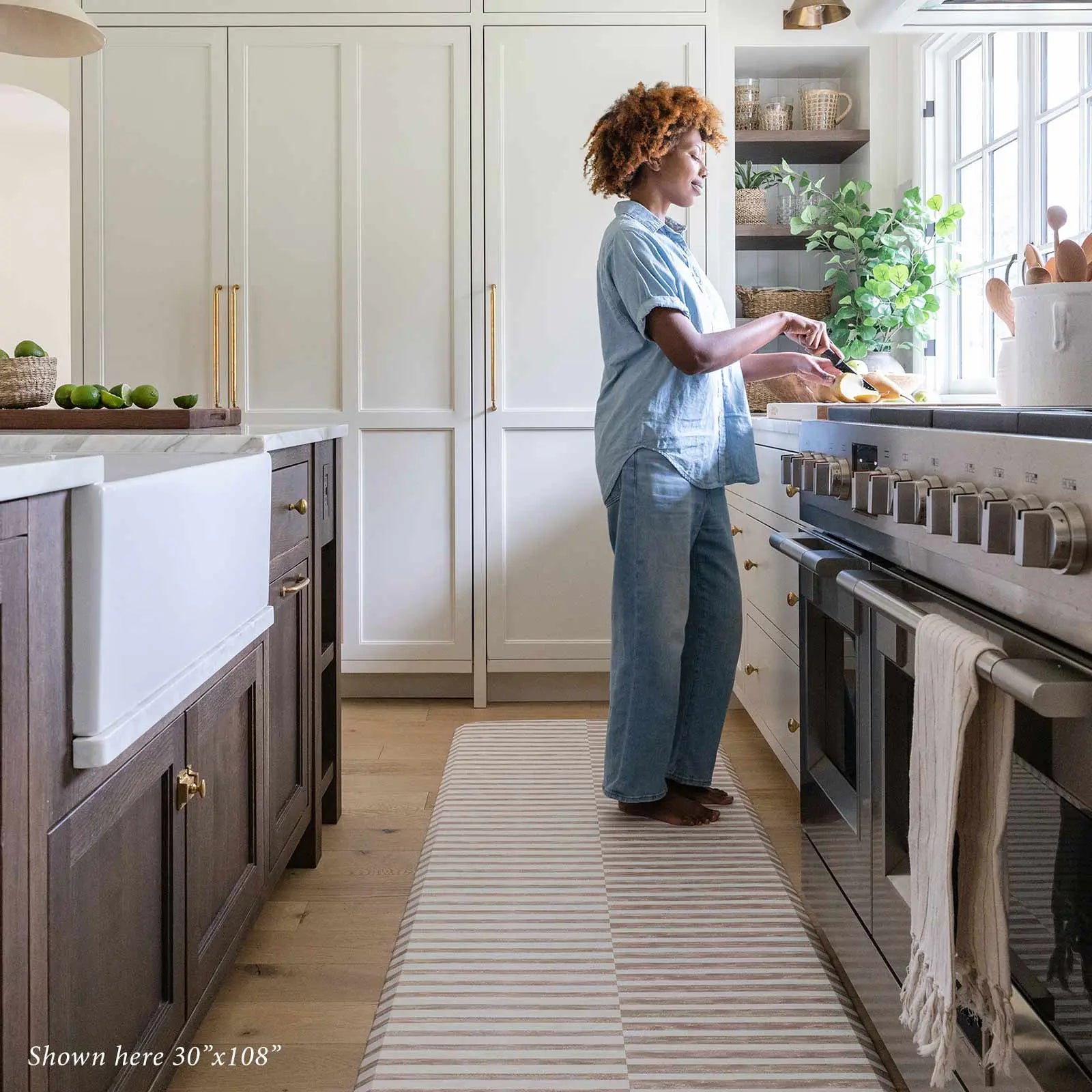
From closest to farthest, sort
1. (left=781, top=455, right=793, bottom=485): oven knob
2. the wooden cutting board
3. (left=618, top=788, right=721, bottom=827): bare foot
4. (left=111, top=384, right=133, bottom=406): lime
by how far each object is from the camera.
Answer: (left=781, top=455, right=793, bottom=485): oven knob
the wooden cutting board
(left=111, top=384, right=133, bottom=406): lime
(left=618, top=788, right=721, bottom=827): bare foot

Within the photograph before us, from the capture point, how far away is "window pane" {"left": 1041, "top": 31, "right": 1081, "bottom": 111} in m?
2.77

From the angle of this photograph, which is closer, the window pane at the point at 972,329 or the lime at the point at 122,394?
the lime at the point at 122,394

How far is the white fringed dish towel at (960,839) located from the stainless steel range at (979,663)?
22mm

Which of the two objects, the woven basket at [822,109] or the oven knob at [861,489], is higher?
the woven basket at [822,109]

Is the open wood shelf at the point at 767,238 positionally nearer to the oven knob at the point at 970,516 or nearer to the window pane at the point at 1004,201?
the window pane at the point at 1004,201

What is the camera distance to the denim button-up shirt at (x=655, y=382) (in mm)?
2330

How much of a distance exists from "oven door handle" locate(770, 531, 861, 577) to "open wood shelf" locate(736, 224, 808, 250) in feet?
6.94

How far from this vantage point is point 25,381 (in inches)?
81.5

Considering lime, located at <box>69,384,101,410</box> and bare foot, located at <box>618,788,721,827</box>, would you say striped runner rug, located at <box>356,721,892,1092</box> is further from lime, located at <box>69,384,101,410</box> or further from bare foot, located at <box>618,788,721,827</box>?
lime, located at <box>69,384,101,410</box>

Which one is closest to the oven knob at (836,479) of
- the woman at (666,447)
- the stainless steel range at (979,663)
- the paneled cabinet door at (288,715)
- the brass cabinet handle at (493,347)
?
the stainless steel range at (979,663)

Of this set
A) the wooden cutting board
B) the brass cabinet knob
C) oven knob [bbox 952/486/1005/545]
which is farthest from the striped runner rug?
the wooden cutting board

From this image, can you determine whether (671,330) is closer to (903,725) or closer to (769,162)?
(903,725)

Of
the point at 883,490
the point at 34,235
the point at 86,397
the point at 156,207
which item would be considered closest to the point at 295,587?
the point at 86,397

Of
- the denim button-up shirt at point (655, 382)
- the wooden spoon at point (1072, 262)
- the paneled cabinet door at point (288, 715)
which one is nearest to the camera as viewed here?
the wooden spoon at point (1072, 262)
